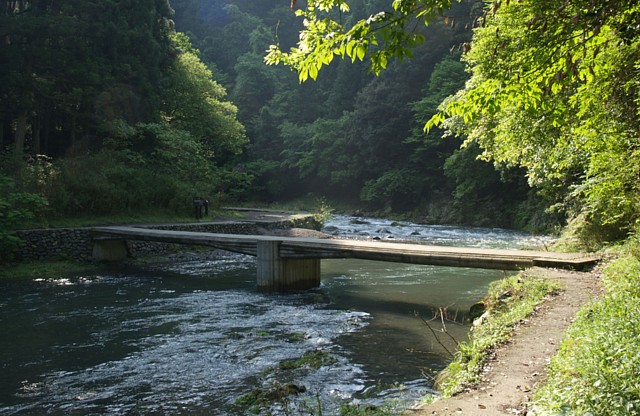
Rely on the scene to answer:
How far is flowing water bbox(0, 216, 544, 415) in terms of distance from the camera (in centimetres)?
655

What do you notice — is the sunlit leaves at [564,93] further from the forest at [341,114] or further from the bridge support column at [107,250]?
the bridge support column at [107,250]

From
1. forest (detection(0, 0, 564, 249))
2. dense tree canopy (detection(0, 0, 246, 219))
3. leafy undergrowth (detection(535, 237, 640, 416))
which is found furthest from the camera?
forest (detection(0, 0, 564, 249))

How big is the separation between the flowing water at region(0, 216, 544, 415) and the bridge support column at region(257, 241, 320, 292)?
45 cm

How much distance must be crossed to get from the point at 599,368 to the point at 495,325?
120 inches

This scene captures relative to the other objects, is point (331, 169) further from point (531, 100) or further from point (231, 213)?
point (531, 100)

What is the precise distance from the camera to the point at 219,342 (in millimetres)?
9016

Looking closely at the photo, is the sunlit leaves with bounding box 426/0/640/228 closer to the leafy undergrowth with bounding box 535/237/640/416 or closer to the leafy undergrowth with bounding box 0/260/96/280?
the leafy undergrowth with bounding box 535/237/640/416

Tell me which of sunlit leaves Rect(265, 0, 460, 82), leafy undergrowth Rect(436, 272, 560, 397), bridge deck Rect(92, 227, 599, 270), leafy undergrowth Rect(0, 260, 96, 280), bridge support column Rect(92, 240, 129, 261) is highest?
sunlit leaves Rect(265, 0, 460, 82)

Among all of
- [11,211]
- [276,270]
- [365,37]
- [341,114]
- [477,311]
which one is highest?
[341,114]

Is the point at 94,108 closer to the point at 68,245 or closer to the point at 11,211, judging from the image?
the point at 68,245

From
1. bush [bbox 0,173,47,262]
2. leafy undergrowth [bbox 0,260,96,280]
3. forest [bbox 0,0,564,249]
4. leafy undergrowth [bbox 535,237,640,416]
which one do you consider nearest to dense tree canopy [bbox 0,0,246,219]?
forest [bbox 0,0,564,249]

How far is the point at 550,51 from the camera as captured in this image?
4465 millimetres

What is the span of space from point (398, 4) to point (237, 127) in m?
29.8

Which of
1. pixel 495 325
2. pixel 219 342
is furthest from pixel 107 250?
pixel 495 325
